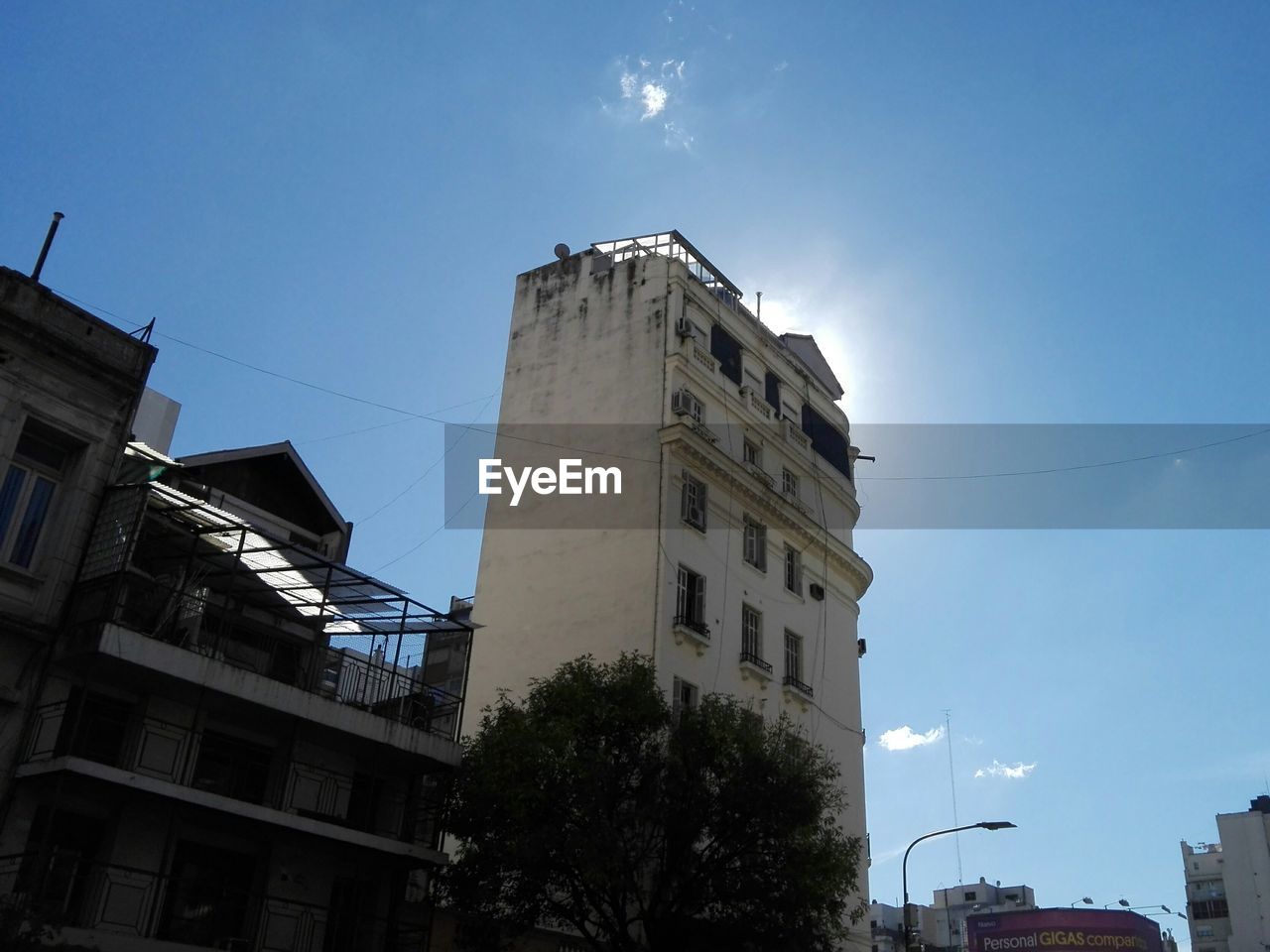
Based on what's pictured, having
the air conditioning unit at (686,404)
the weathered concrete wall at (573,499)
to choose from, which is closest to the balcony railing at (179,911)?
the weathered concrete wall at (573,499)

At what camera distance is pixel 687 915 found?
24.2 metres

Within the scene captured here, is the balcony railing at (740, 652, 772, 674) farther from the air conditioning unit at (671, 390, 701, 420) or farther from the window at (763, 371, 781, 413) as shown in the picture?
the window at (763, 371, 781, 413)

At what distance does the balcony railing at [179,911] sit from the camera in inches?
712

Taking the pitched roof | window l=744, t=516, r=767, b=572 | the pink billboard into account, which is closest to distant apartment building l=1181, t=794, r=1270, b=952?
the pink billboard

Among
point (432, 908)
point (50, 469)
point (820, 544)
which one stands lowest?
point (432, 908)

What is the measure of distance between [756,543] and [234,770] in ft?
64.9

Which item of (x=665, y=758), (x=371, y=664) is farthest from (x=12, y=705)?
(x=665, y=758)

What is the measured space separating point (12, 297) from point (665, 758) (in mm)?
15039

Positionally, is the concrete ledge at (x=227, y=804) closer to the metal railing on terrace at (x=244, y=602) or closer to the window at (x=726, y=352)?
the metal railing on terrace at (x=244, y=602)

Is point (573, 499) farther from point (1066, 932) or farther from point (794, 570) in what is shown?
point (1066, 932)

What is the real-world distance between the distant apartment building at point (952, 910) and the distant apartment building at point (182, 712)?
102 m

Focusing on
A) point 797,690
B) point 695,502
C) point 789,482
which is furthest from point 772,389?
point 797,690

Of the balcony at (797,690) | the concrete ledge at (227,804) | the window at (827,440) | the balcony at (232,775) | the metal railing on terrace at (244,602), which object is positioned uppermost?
the window at (827,440)

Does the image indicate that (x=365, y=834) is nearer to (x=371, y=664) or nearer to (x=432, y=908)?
(x=432, y=908)
